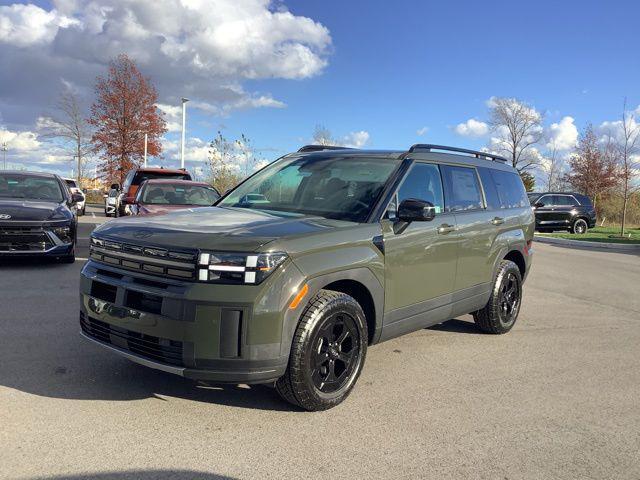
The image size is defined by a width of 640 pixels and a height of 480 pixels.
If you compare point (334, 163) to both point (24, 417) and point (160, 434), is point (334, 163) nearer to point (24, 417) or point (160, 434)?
point (160, 434)

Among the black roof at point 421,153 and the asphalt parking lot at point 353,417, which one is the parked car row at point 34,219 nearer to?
the asphalt parking lot at point 353,417

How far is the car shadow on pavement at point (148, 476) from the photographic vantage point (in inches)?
110

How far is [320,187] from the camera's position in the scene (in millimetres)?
4730

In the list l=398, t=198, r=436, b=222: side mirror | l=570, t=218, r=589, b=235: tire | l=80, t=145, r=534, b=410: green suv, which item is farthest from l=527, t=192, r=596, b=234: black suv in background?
l=398, t=198, r=436, b=222: side mirror

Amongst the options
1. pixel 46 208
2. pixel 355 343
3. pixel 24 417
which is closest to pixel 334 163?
pixel 355 343

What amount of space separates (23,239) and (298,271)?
6709mm

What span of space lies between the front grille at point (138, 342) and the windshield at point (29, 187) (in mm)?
6726

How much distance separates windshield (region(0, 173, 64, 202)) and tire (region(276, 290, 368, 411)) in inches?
302

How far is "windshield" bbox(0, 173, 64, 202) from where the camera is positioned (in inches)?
375

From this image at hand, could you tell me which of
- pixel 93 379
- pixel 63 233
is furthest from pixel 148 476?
pixel 63 233

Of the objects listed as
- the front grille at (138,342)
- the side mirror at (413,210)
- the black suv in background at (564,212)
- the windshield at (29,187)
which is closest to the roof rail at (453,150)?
the side mirror at (413,210)

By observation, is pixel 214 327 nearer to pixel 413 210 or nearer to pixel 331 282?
pixel 331 282

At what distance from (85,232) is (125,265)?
41.6 feet

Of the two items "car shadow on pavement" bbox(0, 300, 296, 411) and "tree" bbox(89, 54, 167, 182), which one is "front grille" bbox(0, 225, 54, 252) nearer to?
"car shadow on pavement" bbox(0, 300, 296, 411)
